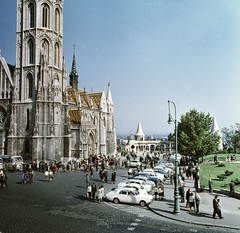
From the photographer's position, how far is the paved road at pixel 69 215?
13.5 metres

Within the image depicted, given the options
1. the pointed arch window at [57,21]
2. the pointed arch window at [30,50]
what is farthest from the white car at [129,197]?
the pointed arch window at [57,21]

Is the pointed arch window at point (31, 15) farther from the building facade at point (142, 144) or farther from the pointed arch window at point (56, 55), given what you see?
the building facade at point (142, 144)

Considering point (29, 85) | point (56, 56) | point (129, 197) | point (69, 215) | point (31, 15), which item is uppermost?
point (31, 15)

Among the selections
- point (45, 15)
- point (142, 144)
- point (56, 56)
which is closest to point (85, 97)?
point (56, 56)

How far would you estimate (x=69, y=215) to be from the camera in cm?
1558

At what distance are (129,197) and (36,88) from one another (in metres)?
29.9

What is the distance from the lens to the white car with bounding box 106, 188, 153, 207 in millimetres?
18391

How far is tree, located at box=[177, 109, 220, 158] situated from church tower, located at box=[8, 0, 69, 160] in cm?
2185

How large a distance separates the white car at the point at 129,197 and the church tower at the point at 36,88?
24.8 m

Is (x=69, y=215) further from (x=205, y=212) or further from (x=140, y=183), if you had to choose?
(x=140, y=183)

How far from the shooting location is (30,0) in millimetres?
44125

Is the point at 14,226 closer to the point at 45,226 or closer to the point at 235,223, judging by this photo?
the point at 45,226

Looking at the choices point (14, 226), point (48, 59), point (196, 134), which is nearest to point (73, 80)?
point (48, 59)

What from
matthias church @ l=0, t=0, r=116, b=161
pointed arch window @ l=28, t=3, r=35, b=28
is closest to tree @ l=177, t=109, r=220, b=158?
matthias church @ l=0, t=0, r=116, b=161
